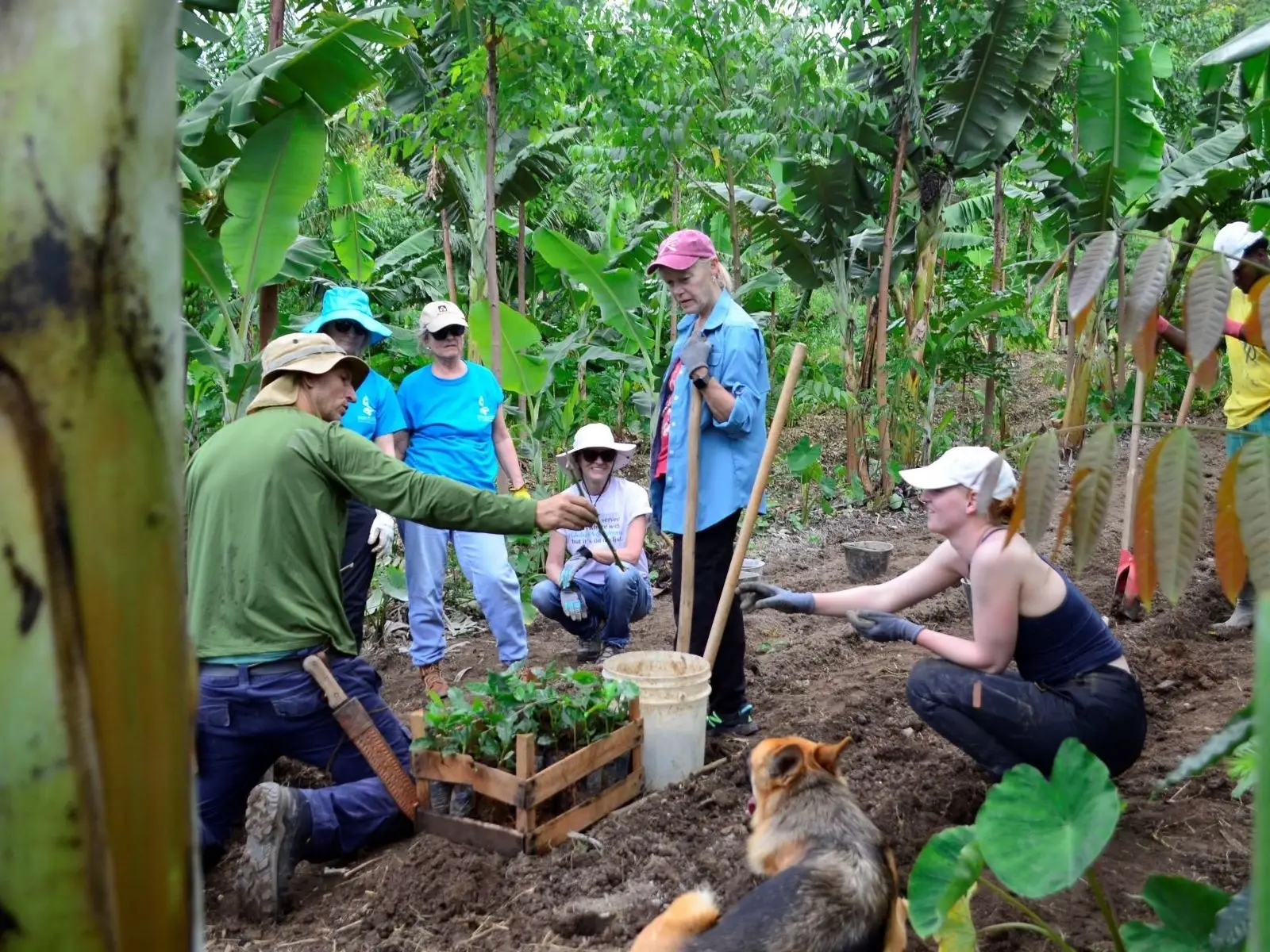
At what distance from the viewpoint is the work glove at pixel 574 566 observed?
6.05 m

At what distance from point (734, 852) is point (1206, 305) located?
2.56 metres

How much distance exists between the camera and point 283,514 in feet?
11.8

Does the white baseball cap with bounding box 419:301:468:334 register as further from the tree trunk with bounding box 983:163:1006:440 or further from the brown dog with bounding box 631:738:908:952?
the tree trunk with bounding box 983:163:1006:440

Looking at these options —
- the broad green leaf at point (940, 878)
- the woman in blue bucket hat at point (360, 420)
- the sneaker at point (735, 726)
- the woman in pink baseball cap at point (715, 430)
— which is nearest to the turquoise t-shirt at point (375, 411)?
the woman in blue bucket hat at point (360, 420)

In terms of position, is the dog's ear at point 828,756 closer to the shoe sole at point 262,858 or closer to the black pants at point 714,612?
the black pants at point 714,612

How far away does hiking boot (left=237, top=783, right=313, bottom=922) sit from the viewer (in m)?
3.32

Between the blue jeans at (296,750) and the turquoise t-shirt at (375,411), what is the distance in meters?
1.90

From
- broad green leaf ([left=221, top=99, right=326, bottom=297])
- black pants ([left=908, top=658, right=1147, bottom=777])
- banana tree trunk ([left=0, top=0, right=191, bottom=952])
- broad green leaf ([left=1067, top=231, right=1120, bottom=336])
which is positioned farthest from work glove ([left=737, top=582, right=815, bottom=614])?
banana tree trunk ([left=0, top=0, right=191, bottom=952])

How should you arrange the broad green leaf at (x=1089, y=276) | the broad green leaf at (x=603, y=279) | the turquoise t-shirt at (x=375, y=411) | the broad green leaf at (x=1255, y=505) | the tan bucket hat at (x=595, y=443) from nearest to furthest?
the broad green leaf at (x=1255, y=505), the broad green leaf at (x=1089, y=276), the turquoise t-shirt at (x=375, y=411), the tan bucket hat at (x=595, y=443), the broad green leaf at (x=603, y=279)

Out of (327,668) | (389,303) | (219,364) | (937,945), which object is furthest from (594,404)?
(937,945)

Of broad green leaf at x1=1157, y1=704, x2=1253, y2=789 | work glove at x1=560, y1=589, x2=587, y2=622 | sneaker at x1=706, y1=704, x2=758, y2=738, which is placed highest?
broad green leaf at x1=1157, y1=704, x2=1253, y2=789

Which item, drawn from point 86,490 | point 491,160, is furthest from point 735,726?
point 86,490

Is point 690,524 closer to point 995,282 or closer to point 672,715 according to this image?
point 672,715

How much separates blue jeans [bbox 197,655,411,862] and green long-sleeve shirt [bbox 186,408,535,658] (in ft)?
0.40
